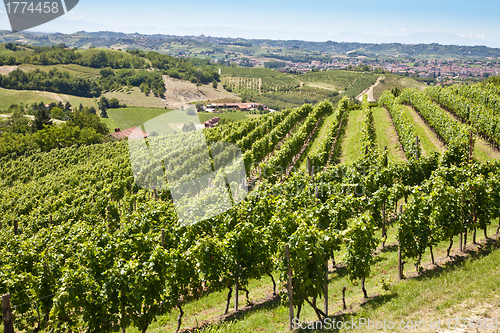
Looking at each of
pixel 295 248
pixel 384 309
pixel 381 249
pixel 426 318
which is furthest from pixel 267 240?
pixel 381 249

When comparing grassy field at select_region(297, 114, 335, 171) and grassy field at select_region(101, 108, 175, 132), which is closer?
grassy field at select_region(297, 114, 335, 171)

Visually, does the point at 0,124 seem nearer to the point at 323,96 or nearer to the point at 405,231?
the point at 405,231

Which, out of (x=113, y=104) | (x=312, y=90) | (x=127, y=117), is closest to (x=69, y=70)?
(x=113, y=104)

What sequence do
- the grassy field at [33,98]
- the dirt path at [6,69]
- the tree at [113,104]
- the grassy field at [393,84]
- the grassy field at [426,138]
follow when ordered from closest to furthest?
the grassy field at [426,138] < the grassy field at [33,98] < the grassy field at [393,84] < the tree at [113,104] < the dirt path at [6,69]

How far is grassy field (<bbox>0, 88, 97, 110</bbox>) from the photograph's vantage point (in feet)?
457

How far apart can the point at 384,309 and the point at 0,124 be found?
118997 mm

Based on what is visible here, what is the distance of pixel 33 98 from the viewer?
14338 cm

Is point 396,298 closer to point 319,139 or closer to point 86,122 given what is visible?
point 319,139

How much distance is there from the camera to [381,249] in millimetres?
Answer: 13258

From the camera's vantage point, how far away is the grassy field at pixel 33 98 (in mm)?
139225

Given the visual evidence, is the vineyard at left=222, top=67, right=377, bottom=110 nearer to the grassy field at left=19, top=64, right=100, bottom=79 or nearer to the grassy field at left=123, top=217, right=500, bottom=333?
the grassy field at left=19, top=64, right=100, bottom=79

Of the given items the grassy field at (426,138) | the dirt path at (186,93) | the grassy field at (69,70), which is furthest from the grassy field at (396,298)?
the grassy field at (69,70)

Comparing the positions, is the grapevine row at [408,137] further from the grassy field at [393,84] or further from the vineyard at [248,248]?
the grassy field at [393,84]

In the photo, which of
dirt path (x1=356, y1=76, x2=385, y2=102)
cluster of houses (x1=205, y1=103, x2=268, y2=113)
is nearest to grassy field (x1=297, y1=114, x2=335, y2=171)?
dirt path (x1=356, y1=76, x2=385, y2=102)
